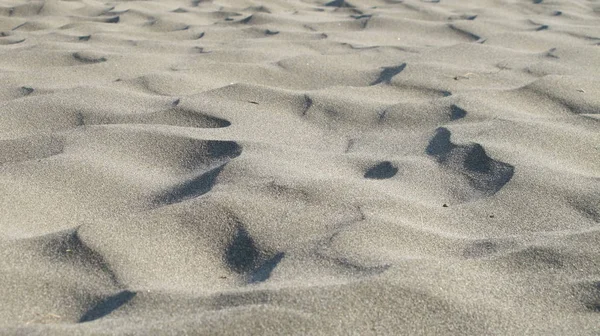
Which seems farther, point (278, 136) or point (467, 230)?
point (278, 136)

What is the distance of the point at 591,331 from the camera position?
1.23m

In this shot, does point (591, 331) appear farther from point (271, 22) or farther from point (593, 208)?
point (271, 22)

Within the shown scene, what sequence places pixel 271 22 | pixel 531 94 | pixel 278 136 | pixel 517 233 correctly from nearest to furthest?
pixel 517 233, pixel 278 136, pixel 531 94, pixel 271 22

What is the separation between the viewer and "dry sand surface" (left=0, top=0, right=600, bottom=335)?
1.29 meters

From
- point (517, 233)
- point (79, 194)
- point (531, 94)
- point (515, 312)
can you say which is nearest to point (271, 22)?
point (531, 94)

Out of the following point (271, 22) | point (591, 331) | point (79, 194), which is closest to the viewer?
point (591, 331)

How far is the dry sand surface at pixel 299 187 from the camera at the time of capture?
50.9 inches

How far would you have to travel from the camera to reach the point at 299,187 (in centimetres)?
175

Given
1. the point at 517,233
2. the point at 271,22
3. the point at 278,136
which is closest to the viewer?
the point at 517,233

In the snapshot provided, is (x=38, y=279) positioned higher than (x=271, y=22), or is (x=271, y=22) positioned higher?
(x=38, y=279)

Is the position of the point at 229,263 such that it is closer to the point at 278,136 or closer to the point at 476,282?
the point at 476,282

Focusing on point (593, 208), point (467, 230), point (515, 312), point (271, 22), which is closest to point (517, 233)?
point (467, 230)

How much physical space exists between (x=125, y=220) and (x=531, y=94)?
53.8 inches

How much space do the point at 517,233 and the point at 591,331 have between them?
0.40m
